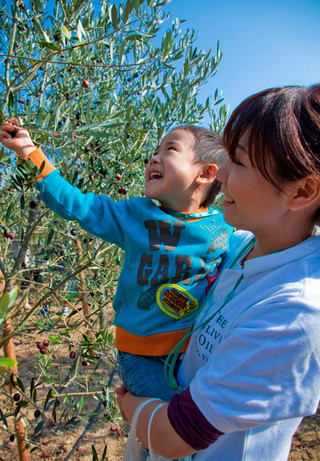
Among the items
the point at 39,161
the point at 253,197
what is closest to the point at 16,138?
the point at 39,161

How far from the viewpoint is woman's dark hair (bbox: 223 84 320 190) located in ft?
2.43

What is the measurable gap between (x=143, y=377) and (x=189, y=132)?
3.35 feet

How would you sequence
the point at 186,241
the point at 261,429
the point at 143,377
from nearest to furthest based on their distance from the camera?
the point at 261,429 < the point at 143,377 < the point at 186,241

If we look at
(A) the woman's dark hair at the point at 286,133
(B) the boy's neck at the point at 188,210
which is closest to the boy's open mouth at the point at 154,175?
(B) the boy's neck at the point at 188,210

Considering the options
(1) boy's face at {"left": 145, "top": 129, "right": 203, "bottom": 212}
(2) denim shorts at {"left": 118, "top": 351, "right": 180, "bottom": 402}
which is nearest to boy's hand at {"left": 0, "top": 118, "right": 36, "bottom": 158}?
(1) boy's face at {"left": 145, "top": 129, "right": 203, "bottom": 212}

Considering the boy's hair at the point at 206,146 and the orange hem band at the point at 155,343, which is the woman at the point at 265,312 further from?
the boy's hair at the point at 206,146

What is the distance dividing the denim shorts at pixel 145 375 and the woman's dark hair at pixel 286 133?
2.63 ft

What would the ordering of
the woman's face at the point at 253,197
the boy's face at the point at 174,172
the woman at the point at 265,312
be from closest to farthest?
1. the woman at the point at 265,312
2. the woman's face at the point at 253,197
3. the boy's face at the point at 174,172

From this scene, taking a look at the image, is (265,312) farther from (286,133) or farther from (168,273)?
(168,273)

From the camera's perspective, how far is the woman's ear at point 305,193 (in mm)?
762

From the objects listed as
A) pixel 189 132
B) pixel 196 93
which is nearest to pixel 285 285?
pixel 189 132

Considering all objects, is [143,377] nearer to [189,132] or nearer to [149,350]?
[149,350]

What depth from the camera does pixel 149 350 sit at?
1238 millimetres

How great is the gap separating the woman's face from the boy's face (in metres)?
0.46
